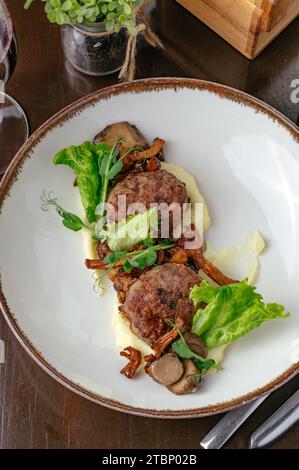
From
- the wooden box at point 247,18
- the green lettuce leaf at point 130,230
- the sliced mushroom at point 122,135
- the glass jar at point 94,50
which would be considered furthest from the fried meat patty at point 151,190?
the wooden box at point 247,18

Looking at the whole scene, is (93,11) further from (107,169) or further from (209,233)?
(209,233)

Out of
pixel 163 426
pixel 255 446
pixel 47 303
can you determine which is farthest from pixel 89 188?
pixel 255 446

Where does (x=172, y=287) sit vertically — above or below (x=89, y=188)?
below

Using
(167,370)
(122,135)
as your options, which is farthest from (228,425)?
(122,135)

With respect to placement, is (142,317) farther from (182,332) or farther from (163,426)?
(163,426)

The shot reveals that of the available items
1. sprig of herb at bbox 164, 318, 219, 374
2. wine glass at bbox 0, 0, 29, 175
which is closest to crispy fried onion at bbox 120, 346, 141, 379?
sprig of herb at bbox 164, 318, 219, 374

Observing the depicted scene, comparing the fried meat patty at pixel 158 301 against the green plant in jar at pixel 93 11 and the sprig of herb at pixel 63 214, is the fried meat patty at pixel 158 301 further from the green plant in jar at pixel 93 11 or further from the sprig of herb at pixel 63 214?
the green plant in jar at pixel 93 11

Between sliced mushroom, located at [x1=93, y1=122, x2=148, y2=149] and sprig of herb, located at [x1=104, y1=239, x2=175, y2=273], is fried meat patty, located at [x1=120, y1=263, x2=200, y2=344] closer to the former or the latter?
sprig of herb, located at [x1=104, y1=239, x2=175, y2=273]
